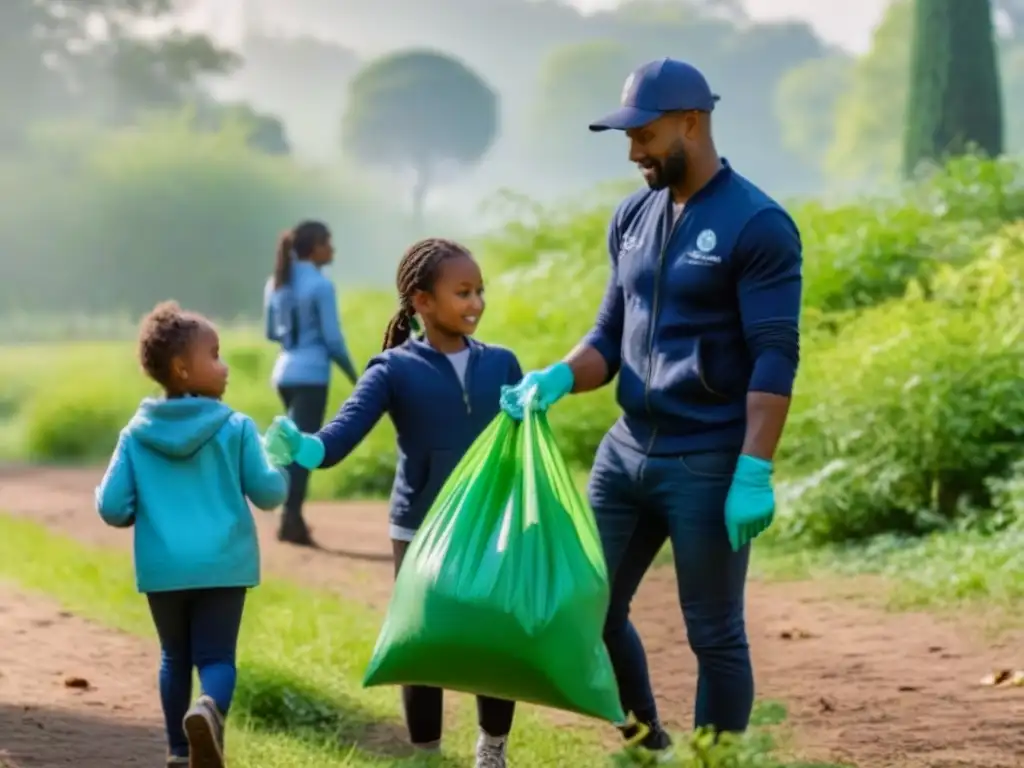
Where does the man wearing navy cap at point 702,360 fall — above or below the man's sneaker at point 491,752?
above

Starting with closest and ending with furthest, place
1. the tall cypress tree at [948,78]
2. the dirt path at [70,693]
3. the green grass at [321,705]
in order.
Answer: the green grass at [321,705] → the dirt path at [70,693] → the tall cypress tree at [948,78]

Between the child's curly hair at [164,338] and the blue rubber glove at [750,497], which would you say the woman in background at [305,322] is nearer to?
the child's curly hair at [164,338]

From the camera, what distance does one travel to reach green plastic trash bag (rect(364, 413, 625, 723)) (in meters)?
3.86

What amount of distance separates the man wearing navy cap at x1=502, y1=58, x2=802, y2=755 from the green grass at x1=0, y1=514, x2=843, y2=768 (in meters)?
0.37

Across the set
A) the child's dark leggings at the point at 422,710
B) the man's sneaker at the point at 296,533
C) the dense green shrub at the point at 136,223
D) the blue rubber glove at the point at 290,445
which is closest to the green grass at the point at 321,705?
the child's dark leggings at the point at 422,710

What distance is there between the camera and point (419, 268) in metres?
4.52

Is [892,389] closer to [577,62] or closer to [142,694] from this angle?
[142,694]

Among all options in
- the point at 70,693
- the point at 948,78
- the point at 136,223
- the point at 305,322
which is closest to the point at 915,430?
the point at 305,322

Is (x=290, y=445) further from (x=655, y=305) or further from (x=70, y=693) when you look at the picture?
(x=70, y=693)

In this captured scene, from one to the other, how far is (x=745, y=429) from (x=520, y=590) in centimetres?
71

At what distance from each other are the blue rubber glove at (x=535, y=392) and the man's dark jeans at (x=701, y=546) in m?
0.22

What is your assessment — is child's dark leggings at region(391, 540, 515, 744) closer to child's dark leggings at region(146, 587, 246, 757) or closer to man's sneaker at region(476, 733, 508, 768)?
man's sneaker at region(476, 733, 508, 768)

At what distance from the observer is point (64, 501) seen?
12406 millimetres

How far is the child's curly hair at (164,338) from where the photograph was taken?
4.41 m
